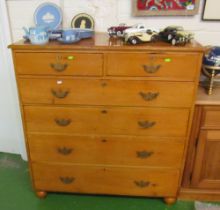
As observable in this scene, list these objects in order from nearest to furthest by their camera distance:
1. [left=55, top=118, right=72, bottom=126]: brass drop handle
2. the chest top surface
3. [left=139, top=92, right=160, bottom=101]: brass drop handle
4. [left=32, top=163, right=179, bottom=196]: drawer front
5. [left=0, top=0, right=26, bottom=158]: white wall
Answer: the chest top surface < [left=139, top=92, right=160, bottom=101]: brass drop handle < [left=55, top=118, right=72, bottom=126]: brass drop handle < [left=32, top=163, right=179, bottom=196]: drawer front < [left=0, top=0, right=26, bottom=158]: white wall

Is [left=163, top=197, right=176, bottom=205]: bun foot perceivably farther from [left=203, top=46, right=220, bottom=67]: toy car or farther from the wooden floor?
[left=203, top=46, right=220, bottom=67]: toy car

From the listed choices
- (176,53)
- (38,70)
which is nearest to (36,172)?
(38,70)

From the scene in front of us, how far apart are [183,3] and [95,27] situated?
0.61 metres

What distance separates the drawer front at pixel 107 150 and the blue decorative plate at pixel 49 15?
75 centimetres

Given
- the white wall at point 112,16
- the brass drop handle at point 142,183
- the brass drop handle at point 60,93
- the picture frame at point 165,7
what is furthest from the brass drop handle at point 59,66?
the brass drop handle at point 142,183

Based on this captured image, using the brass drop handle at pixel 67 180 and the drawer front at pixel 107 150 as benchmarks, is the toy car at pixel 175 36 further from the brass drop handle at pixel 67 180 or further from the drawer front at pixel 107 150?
the brass drop handle at pixel 67 180

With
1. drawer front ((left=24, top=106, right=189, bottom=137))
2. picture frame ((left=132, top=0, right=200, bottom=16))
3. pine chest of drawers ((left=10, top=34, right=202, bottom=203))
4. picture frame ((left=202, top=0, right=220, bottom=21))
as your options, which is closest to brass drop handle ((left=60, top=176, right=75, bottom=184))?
pine chest of drawers ((left=10, top=34, right=202, bottom=203))

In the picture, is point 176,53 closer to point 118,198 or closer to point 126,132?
point 126,132

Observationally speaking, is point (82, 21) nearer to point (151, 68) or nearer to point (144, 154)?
point (151, 68)

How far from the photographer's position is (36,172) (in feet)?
5.51

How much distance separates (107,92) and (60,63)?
307 mm

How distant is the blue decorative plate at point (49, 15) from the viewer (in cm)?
162

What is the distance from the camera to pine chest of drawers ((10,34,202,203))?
1.31m

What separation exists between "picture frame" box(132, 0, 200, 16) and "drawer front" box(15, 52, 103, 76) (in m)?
0.55
